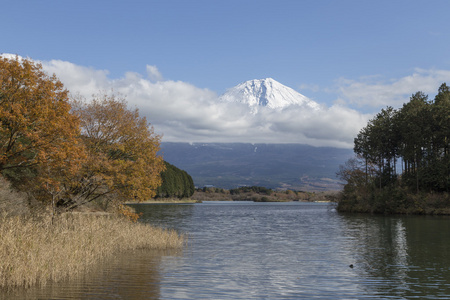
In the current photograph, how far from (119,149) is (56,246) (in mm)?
19371

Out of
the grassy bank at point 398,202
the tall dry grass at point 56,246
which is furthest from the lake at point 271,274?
the grassy bank at point 398,202

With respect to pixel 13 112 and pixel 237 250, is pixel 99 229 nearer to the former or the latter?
pixel 13 112

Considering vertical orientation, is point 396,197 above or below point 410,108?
below

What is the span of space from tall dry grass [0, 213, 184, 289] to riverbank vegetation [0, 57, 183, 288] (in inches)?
1.9

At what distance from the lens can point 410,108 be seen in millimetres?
Answer: 95062

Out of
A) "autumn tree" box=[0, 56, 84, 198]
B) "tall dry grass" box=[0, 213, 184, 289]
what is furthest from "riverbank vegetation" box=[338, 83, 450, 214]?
"autumn tree" box=[0, 56, 84, 198]

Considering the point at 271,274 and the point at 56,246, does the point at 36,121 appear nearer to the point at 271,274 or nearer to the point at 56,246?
the point at 56,246

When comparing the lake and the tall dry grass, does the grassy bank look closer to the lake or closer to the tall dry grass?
the lake

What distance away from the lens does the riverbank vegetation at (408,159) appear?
86875mm

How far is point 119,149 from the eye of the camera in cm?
4069

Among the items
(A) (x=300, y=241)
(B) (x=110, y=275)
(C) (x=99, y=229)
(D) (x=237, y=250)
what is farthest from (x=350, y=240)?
(B) (x=110, y=275)

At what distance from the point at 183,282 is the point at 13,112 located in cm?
1565

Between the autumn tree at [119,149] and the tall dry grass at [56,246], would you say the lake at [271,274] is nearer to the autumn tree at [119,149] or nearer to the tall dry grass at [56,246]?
the tall dry grass at [56,246]

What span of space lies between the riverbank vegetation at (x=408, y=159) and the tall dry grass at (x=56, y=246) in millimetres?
69076
